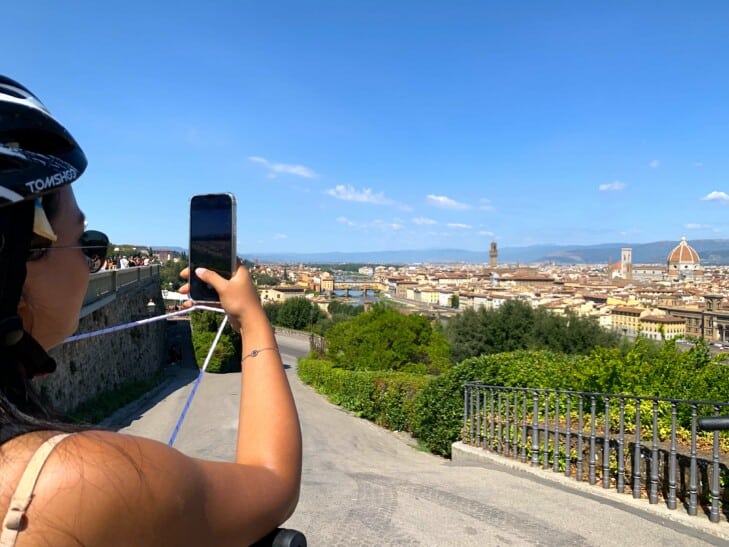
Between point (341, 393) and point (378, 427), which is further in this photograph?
point (341, 393)

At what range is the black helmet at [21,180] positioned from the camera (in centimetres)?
78

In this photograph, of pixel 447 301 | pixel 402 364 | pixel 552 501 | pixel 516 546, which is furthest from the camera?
pixel 447 301

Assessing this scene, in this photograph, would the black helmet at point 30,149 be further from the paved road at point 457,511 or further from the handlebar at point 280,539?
the paved road at point 457,511

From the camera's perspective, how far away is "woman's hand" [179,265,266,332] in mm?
1200

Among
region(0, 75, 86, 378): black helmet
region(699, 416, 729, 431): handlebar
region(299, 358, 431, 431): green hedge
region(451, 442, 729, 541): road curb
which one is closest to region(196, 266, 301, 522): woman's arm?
region(0, 75, 86, 378): black helmet

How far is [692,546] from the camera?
3605 millimetres

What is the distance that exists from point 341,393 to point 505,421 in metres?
9.18

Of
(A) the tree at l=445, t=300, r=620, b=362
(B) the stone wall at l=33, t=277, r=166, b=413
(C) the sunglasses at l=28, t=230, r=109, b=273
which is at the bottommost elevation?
(A) the tree at l=445, t=300, r=620, b=362

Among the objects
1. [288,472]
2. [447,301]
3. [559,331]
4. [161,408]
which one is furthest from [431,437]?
[447,301]

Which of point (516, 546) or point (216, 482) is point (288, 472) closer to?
point (216, 482)

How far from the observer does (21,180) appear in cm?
79

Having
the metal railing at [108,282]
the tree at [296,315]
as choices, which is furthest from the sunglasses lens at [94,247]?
the tree at [296,315]

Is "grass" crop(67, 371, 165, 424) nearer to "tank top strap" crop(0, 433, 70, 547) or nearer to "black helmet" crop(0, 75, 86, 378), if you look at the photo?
"black helmet" crop(0, 75, 86, 378)

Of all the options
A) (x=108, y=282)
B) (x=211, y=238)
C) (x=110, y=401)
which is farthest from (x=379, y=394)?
(x=211, y=238)
